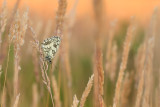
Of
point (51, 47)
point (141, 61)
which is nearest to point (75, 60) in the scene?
point (141, 61)

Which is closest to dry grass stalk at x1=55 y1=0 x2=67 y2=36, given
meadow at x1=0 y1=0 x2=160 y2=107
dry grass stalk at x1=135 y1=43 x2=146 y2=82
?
meadow at x1=0 y1=0 x2=160 y2=107

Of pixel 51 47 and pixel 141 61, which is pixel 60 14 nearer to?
pixel 51 47

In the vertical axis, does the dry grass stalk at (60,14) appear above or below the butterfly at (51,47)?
above

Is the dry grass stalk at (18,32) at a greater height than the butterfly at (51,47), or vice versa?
the dry grass stalk at (18,32)

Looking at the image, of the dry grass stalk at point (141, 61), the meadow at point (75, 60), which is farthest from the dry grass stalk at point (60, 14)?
the dry grass stalk at point (141, 61)

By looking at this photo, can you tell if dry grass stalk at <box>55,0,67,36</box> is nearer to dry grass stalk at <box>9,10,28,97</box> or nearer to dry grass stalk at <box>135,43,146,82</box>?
dry grass stalk at <box>9,10,28,97</box>

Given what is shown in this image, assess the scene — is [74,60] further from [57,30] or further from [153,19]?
[57,30]

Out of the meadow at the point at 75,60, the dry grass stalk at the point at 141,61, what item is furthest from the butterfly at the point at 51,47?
the dry grass stalk at the point at 141,61

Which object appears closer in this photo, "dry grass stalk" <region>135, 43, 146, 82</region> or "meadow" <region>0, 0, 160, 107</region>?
"meadow" <region>0, 0, 160, 107</region>

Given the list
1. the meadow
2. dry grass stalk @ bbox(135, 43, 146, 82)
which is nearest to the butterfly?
the meadow

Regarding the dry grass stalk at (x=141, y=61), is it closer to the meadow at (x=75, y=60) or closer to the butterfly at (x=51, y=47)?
the meadow at (x=75, y=60)

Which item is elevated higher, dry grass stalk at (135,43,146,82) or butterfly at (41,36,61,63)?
dry grass stalk at (135,43,146,82)

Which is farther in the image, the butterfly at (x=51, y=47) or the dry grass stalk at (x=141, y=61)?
the dry grass stalk at (x=141, y=61)
